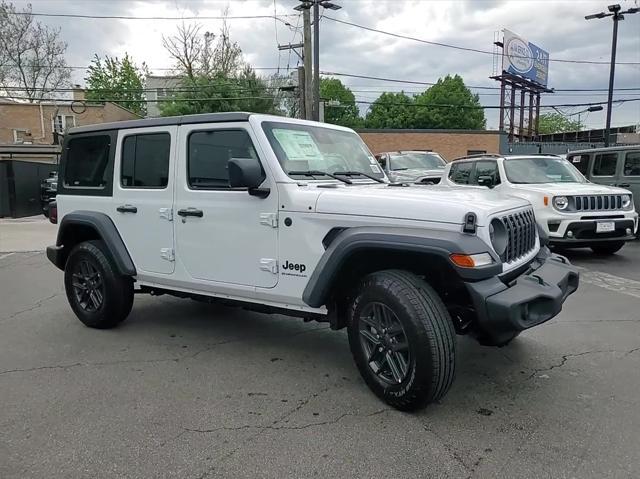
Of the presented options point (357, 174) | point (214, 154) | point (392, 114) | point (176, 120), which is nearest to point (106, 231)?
point (176, 120)

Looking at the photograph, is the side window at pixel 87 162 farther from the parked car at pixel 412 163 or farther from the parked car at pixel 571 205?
the parked car at pixel 412 163

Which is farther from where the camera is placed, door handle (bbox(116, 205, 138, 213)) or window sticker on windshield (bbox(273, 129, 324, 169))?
door handle (bbox(116, 205, 138, 213))

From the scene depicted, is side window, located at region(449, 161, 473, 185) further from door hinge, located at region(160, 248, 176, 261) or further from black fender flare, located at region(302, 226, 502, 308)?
black fender flare, located at region(302, 226, 502, 308)

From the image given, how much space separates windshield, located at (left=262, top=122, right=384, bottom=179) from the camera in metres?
3.97

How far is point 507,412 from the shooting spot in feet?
10.9

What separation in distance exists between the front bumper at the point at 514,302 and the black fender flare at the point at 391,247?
10 centimetres

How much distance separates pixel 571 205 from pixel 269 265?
6204mm

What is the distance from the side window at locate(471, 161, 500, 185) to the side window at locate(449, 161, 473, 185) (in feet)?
0.60

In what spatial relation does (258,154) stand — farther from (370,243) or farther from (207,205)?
(370,243)

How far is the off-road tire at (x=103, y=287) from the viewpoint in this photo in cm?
491

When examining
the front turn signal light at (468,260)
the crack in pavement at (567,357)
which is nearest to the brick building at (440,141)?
the crack in pavement at (567,357)

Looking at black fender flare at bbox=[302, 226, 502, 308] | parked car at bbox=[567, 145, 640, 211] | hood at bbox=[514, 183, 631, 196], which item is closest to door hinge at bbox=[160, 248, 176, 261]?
black fender flare at bbox=[302, 226, 502, 308]

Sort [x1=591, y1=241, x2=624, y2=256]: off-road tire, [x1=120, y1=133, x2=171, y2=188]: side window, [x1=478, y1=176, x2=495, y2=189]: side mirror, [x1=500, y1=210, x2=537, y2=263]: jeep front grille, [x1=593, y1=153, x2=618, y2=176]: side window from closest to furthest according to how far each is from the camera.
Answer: [x1=500, y1=210, x2=537, y2=263]: jeep front grille, [x1=120, y1=133, x2=171, y2=188]: side window, [x1=591, y1=241, x2=624, y2=256]: off-road tire, [x1=478, y1=176, x2=495, y2=189]: side mirror, [x1=593, y1=153, x2=618, y2=176]: side window

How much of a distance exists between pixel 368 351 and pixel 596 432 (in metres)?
1.41
